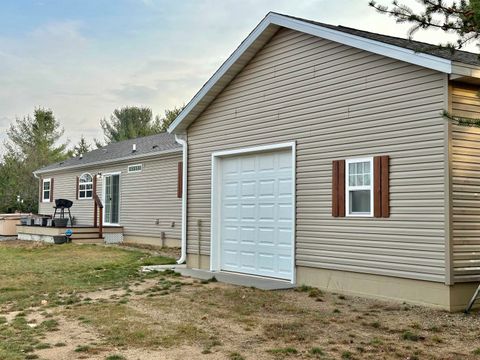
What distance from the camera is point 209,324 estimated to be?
6.10 meters

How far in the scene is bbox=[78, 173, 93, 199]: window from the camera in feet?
67.6

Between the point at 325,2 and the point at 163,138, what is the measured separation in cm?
996

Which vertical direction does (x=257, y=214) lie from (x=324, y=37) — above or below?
below

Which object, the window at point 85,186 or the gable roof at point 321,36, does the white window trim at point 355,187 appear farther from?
the window at point 85,186

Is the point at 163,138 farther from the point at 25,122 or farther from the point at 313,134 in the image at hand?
the point at 25,122

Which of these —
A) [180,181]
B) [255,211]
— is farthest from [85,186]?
[255,211]

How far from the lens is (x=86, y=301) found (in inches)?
296

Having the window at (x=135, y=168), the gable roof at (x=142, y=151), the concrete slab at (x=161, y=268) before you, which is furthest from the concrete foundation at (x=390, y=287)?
the window at (x=135, y=168)

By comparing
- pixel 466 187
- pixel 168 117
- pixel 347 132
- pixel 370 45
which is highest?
pixel 168 117

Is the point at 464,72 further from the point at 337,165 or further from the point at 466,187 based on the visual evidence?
the point at 337,165

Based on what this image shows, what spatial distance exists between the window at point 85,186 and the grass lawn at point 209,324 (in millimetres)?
11360

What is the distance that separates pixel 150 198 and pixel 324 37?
33.9 feet

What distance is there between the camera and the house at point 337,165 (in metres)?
6.84

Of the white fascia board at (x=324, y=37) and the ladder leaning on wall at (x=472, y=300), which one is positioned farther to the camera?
the white fascia board at (x=324, y=37)
